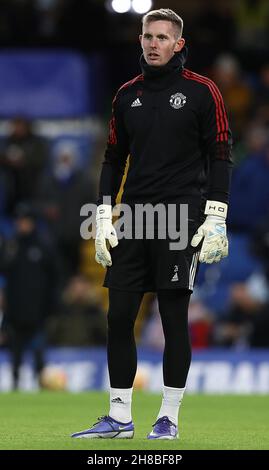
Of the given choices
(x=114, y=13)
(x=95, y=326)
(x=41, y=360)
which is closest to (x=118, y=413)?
(x=41, y=360)

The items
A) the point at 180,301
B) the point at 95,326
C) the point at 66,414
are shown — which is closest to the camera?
the point at 180,301

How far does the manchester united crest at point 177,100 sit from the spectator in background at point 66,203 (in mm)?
10345

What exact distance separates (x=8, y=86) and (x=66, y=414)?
1081 cm

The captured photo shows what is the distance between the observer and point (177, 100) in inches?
302

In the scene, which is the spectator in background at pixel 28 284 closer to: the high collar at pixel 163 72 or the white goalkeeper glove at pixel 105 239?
the white goalkeeper glove at pixel 105 239

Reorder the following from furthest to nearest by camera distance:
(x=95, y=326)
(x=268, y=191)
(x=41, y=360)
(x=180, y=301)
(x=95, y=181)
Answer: (x=95, y=181), (x=268, y=191), (x=95, y=326), (x=41, y=360), (x=180, y=301)

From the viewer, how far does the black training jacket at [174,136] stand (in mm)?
7652

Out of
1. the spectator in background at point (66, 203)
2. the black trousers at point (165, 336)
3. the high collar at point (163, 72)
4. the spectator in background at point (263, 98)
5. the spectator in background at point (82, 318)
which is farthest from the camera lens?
the spectator in background at point (263, 98)

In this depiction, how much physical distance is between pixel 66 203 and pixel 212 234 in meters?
10.9

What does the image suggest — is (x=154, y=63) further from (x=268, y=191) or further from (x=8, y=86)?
(x=8, y=86)

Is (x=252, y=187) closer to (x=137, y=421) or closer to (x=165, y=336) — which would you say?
(x=137, y=421)

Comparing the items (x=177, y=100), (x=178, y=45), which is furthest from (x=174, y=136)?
(x=178, y=45)

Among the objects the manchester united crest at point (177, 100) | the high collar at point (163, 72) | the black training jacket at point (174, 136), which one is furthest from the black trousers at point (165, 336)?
the high collar at point (163, 72)
